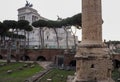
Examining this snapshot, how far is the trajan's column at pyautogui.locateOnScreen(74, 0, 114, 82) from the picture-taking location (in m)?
18.8

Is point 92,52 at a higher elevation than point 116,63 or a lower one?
higher

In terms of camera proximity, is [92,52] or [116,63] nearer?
[92,52]

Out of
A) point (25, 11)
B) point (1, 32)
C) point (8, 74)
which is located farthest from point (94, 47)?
point (25, 11)

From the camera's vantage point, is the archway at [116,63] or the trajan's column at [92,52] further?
the archway at [116,63]

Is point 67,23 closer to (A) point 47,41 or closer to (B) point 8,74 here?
(B) point 8,74

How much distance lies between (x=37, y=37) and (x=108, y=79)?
202 feet

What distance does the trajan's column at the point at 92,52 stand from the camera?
18.8 metres

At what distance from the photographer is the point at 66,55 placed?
42781mm

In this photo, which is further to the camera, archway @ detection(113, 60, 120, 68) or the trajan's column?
archway @ detection(113, 60, 120, 68)

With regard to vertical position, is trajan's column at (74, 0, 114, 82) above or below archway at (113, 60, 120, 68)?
above

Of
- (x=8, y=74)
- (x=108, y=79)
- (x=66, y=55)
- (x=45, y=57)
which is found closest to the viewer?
(x=108, y=79)

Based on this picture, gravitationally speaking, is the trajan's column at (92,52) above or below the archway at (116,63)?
above

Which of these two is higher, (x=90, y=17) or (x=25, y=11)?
(x=25, y=11)

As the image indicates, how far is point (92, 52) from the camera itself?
19.2m
